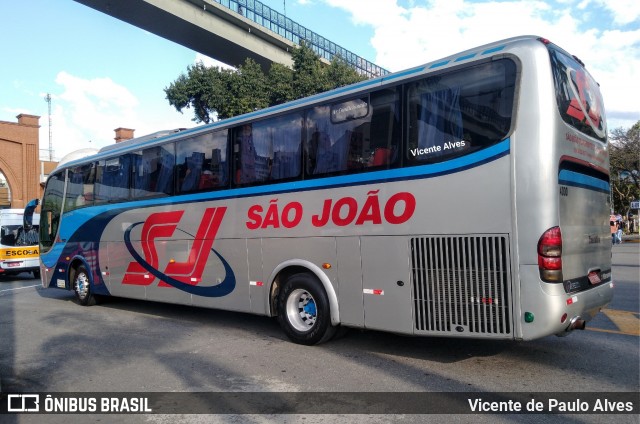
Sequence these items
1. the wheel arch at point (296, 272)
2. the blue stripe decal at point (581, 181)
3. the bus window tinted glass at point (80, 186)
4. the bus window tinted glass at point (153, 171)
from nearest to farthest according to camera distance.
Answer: the blue stripe decal at point (581, 181) → the wheel arch at point (296, 272) → the bus window tinted glass at point (153, 171) → the bus window tinted glass at point (80, 186)

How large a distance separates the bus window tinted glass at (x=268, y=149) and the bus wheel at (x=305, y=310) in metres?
1.59

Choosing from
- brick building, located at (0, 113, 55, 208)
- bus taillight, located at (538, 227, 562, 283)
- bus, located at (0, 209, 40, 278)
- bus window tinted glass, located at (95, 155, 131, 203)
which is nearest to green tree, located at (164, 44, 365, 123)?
bus, located at (0, 209, 40, 278)

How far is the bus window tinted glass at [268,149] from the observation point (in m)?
7.25

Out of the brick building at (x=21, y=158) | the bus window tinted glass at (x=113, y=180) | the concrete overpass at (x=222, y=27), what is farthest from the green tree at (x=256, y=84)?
the brick building at (x=21, y=158)

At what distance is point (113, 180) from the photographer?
10.8m

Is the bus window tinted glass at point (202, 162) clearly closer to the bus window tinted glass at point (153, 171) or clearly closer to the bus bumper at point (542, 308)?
the bus window tinted glass at point (153, 171)

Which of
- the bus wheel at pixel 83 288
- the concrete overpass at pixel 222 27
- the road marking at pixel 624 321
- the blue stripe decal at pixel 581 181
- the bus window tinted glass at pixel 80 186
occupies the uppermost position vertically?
the concrete overpass at pixel 222 27

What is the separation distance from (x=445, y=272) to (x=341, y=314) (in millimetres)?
1687

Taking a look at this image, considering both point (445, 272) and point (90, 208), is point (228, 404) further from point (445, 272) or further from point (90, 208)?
point (90, 208)

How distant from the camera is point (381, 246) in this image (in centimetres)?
614

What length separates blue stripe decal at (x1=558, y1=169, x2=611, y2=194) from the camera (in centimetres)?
515

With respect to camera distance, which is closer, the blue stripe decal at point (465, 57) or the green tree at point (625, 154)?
the blue stripe decal at point (465, 57)

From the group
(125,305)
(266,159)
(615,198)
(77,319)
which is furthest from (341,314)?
(615,198)

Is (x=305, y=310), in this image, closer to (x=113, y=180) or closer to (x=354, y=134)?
(x=354, y=134)
